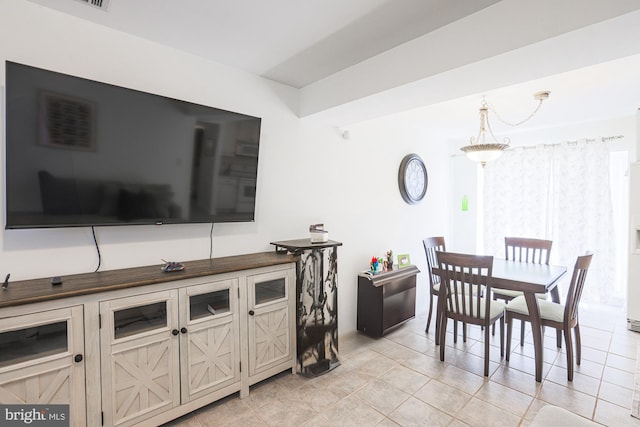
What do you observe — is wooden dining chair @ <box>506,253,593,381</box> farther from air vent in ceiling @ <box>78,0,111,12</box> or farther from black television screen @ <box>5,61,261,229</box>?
air vent in ceiling @ <box>78,0,111,12</box>

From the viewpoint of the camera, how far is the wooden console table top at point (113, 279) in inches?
58.2

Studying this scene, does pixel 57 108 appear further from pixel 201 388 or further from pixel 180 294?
pixel 201 388

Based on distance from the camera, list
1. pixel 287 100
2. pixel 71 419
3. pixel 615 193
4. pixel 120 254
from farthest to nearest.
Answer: pixel 615 193 → pixel 287 100 → pixel 120 254 → pixel 71 419

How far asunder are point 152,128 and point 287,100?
1.30 m

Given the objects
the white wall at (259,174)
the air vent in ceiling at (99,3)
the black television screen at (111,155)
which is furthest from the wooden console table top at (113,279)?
the air vent in ceiling at (99,3)

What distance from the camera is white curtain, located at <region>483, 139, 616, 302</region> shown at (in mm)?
3904

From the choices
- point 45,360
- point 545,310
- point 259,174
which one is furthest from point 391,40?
point 45,360

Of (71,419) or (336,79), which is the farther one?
(336,79)

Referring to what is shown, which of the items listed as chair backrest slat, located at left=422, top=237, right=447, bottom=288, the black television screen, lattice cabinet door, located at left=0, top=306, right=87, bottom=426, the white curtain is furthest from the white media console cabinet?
the white curtain

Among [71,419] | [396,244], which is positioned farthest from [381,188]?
[71,419]

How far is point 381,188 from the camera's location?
3.83 meters

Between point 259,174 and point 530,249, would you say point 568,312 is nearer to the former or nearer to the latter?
point 530,249

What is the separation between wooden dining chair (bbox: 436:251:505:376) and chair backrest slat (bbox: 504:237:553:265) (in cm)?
106

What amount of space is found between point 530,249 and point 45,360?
4321 mm
